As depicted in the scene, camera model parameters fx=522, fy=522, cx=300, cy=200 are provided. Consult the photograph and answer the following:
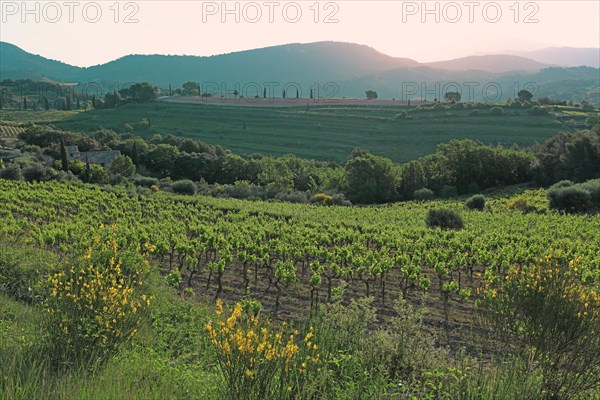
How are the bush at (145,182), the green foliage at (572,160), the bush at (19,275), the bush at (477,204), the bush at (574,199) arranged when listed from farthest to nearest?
the bush at (145,182), the green foliage at (572,160), the bush at (477,204), the bush at (574,199), the bush at (19,275)

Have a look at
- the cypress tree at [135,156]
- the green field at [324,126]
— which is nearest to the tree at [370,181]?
the green field at [324,126]

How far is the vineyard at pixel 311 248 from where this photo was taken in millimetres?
19438

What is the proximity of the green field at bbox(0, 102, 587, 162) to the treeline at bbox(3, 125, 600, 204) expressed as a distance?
26187 mm

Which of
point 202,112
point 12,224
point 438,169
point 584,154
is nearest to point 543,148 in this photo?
point 584,154

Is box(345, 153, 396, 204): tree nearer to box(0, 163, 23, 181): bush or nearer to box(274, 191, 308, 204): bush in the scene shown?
box(274, 191, 308, 204): bush

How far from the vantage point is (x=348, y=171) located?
76.8 metres

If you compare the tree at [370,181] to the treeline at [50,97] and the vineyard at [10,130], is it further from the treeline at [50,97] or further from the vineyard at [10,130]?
the treeline at [50,97]

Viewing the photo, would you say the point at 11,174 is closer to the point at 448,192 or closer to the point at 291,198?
the point at 291,198

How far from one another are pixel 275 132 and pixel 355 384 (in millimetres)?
118502

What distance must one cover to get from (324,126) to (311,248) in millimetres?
105045

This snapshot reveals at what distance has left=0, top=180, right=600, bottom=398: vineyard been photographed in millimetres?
19438

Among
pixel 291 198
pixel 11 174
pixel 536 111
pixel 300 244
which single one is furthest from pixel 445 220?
pixel 536 111

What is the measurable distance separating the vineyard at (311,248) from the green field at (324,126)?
59110 mm

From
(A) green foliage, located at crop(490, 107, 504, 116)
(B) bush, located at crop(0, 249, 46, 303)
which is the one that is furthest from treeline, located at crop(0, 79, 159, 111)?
(B) bush, located at crop(0, 249, 46, 303)
